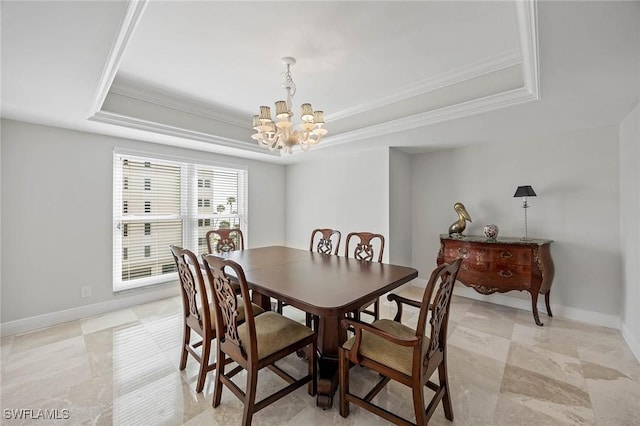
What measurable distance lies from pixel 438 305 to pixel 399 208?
2.82m

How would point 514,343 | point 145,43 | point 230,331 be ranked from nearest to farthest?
point 230,331 → point 145,43 → point 514,343

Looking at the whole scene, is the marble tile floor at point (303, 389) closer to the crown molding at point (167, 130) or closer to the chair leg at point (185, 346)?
the chair leg at point (185, 346)

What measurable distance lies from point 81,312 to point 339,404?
10.6 ft

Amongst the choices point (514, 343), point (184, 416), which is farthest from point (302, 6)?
point (514, 343)

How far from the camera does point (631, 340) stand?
239 cm

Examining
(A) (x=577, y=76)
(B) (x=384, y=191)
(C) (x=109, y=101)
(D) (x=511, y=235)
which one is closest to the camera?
(A) (x=577, y=76)

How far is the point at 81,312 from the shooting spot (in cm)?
306

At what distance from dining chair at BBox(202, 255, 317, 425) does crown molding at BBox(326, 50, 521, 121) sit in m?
2.55

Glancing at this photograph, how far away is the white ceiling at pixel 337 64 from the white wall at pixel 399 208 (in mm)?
556

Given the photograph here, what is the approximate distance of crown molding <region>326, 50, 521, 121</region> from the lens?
7.36 ft

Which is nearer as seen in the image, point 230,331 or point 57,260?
point 230,331

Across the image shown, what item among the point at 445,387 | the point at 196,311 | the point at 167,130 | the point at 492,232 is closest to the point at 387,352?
the point at 445,387

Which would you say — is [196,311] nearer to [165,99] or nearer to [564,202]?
[165,99]

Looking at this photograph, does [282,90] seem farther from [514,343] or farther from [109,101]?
[514,343]
